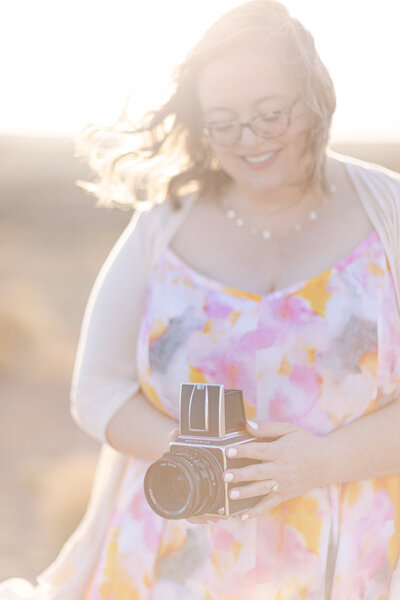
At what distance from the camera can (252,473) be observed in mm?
1935

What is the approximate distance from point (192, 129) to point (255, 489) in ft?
3.11

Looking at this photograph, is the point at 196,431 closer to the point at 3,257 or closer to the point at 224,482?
the point at 224,482

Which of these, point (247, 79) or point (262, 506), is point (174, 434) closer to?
point (262, 506)

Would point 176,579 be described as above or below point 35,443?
above

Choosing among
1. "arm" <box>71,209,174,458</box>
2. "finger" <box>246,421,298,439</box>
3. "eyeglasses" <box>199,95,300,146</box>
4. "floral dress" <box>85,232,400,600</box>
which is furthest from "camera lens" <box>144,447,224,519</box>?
"eyeglasses" <box>199,95,300,146</box>

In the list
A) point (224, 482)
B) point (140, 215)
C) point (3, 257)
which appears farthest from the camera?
point (3, 257)

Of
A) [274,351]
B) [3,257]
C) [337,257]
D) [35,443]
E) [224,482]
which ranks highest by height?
[337,257]

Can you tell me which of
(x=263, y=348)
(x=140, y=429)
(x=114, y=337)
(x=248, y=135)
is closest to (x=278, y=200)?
(x=248, y=135)

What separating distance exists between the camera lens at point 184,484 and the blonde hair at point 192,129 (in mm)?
741

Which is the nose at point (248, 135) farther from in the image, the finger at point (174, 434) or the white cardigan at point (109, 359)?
the finger at point (174, 434)

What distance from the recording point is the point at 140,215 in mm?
2383

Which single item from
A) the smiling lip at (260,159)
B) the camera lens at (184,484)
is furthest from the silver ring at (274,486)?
the smiling lip at (260,159)

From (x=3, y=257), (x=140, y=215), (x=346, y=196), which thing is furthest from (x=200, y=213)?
(x=3, y=257)

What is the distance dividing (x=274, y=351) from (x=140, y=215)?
54 centimetres
